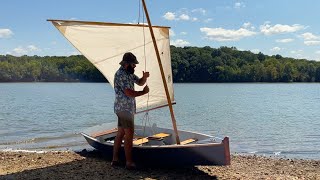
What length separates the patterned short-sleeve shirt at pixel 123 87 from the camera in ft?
28.0

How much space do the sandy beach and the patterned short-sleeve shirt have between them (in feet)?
4.72

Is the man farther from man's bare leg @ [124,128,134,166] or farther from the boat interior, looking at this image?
the boat interior

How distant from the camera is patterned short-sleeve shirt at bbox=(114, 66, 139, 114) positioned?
8523 mm

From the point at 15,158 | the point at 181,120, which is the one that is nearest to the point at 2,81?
the point at 181,120

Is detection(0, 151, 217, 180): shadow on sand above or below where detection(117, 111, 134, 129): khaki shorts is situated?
below

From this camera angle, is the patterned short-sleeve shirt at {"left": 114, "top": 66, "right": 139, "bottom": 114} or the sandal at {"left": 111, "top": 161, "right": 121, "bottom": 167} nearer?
the patterned short-sleeve shirt at {"left": 114, "top": 66, "right": 139, "bottom": 114}

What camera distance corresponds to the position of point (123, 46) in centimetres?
1004

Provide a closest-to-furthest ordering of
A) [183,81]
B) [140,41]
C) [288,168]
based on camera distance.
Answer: [140,41] → [288,168] → [183,81]

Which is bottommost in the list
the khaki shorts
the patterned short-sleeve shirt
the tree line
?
the khaki shorts

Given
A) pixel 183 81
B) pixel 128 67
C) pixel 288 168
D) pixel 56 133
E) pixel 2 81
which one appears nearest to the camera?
pixel 128 67

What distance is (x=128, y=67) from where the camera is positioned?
28.2 feet

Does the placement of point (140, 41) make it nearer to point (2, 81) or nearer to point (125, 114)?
point (125, 114)

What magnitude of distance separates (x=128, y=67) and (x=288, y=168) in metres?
5.25

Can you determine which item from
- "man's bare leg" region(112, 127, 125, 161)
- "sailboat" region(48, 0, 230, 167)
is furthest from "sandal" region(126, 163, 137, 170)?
"man's bare leg" region(112, 127, 125, 161)
